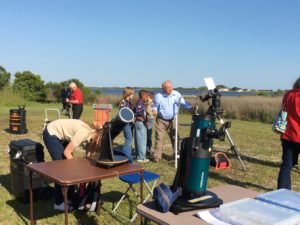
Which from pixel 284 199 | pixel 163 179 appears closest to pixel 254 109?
pixel 163 179

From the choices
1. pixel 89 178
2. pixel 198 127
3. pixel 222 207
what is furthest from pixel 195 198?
pixel 89 178

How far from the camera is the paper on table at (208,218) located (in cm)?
187

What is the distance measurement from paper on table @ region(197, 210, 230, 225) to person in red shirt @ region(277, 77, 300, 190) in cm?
287

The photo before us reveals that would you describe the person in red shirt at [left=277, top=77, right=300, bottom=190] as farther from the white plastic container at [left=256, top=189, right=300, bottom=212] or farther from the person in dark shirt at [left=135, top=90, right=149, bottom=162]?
the person in dark shirt at [left=135, top=90, right=149, bottom=162]

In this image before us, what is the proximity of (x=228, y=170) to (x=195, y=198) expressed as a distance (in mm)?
4996

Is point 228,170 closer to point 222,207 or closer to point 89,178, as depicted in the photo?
point 89,178

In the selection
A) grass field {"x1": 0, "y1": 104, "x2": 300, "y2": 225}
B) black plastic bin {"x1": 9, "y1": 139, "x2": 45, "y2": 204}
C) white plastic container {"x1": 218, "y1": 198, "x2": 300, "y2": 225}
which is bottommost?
grass field {"x1": 0, "y1": 104, "x2": 300, "y2": 225}

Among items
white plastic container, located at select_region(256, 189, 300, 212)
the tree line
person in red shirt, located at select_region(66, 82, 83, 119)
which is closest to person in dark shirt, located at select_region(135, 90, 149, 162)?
person in red shirt, located at select_region(66, 82, 83, 119)

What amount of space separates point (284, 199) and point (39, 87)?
1266 inches

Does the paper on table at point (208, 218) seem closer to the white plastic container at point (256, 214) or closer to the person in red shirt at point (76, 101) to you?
the white plastic container at point (256, 214)

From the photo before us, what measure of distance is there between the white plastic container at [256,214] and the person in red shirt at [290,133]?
8.72ft

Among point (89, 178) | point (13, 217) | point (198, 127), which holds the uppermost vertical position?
point (198, 127)

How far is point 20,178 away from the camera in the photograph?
15.5 feet

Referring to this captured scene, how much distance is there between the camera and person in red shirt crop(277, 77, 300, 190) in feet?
14.7
